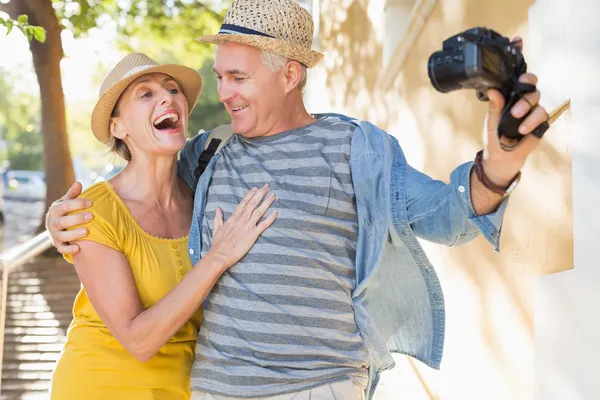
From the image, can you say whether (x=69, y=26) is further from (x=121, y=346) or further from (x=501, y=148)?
(x=501, y=148)

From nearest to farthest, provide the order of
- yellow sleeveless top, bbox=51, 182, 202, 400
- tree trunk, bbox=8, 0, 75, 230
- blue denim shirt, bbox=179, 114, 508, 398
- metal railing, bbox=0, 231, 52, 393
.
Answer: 1. blue denim shirt, bbox=179, 114, 508, 398
2. yellow sleeveless top, bbox=51, 182, 202, 400
3. metal railing, bbox=0, 231, 52, 393
4. tree trunk, bbox=8, 0, 75, 230

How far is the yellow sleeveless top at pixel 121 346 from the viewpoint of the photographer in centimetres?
291

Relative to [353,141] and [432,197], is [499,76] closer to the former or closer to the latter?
[432,197]

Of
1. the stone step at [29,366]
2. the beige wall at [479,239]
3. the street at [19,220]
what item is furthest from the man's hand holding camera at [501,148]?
the street at [19,220]

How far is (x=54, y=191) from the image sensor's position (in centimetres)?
1138

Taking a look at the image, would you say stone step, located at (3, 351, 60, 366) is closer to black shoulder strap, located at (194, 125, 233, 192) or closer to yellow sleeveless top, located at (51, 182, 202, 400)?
yellow sleeveless top, located at (51, 182, 202, 400)

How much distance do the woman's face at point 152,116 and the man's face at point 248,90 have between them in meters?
0.28

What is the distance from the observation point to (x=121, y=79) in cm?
311

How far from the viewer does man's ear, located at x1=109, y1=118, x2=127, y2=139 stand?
3264 mm

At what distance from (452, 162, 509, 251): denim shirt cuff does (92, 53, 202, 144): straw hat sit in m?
1.40

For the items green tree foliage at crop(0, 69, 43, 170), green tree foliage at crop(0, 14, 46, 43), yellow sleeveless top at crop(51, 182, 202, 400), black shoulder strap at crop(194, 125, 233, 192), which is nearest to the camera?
yellow sleeveless top at crop(51, 182, 202, 400)

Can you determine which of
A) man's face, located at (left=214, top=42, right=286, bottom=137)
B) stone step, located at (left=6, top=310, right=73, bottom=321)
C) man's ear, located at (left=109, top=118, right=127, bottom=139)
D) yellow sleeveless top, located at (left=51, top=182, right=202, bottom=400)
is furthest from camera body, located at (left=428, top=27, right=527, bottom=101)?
stone step, located at (left=6, top=310, right=73, bottom=321)

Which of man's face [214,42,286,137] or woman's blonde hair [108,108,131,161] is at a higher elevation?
man's face [214,42,286,137]

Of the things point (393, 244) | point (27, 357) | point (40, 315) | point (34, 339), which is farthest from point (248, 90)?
point (40, 315)
